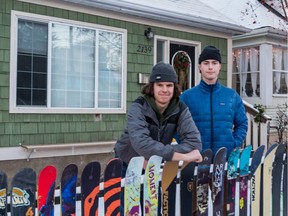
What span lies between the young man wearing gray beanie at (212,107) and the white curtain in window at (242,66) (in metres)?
8.50

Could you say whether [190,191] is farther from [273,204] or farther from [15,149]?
[15,149]

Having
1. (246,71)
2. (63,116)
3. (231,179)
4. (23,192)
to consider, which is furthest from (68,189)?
(246,71)

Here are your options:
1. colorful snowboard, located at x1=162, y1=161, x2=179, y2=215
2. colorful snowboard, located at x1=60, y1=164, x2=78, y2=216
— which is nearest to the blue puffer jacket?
colorful snowboard, located at x1=162, y1=161, x2=179, y2=215

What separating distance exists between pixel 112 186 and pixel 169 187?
1.48 feet

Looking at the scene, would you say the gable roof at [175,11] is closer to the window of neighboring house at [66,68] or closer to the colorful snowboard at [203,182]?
the window of neighboring house at [66,68]

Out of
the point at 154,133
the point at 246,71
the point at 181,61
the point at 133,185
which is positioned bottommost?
the point at 133,185

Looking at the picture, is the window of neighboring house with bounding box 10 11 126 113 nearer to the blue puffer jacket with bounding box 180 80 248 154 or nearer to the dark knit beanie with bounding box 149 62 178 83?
the blue puffer jacket with bounding box 180 80 248 154

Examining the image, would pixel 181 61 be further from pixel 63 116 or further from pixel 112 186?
pixel 112 186

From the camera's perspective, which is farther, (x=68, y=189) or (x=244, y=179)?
(x=244, y=179)

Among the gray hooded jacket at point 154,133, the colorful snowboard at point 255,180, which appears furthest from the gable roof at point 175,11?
the colorful snowboard at point 255,180

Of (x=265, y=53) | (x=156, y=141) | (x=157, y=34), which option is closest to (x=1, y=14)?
(x=157, y=34)

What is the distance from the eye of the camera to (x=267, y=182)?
3059 millimetres

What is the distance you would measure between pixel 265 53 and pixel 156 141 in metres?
8.82

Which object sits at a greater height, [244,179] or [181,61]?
[181,61]
